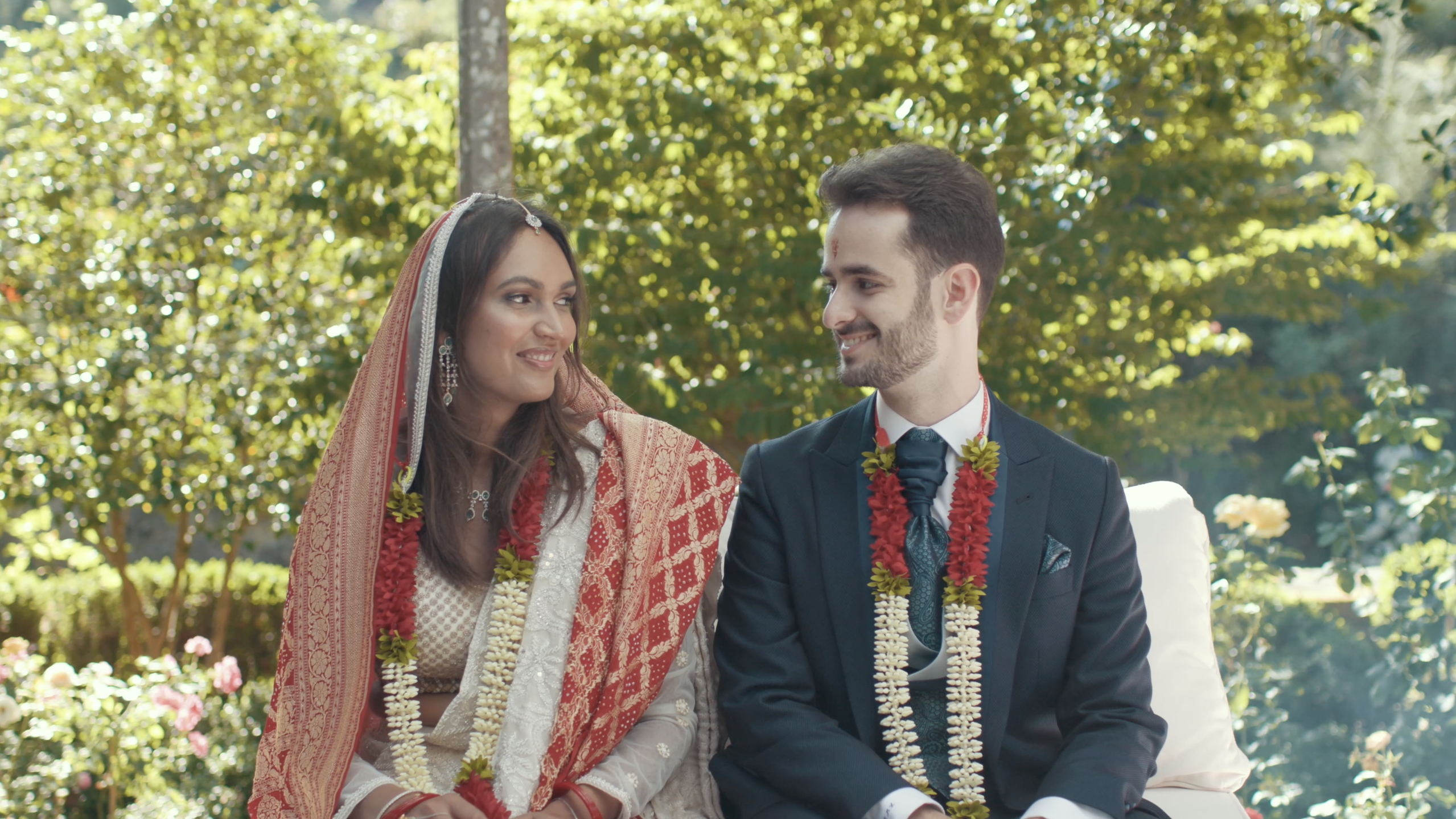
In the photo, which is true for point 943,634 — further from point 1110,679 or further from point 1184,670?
point 1184,670

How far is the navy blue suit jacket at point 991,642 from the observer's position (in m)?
2.15

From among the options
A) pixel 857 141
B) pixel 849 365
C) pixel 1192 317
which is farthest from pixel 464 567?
pixel 1192 317

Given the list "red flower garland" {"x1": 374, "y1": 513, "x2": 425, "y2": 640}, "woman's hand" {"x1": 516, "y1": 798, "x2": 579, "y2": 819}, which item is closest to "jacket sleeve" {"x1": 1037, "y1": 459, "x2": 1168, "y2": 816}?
"woman's hand" {"x1": 516, "y1": 798, "x2": 579, "y2": 819}

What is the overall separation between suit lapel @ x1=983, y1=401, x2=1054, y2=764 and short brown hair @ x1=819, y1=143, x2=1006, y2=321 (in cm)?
37

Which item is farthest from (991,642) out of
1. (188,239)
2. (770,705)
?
(188,239)

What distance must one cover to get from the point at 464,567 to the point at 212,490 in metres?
3.34

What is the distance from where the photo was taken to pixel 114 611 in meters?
7.27

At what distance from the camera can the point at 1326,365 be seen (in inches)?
534

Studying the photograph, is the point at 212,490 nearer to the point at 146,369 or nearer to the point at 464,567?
the point at 146,369

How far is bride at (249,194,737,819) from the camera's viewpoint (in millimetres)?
2266

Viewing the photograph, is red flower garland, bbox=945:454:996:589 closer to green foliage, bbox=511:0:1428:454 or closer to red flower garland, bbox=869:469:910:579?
red flower garland, bbox=869:469:910:579

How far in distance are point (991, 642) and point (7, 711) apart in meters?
3.01

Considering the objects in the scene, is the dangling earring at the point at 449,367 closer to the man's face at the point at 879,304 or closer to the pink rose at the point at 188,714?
the man's face at the point at 879,304

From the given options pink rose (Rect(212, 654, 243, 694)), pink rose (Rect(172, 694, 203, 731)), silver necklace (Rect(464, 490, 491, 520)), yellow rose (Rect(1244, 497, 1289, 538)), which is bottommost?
pink rose (Rect(172, 694, 203, 731))
